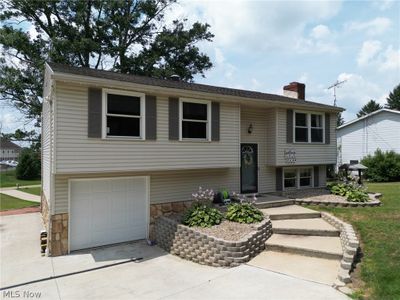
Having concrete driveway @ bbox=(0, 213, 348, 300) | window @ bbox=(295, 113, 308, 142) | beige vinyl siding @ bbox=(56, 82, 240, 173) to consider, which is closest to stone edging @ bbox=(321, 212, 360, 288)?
concrete driveway @ bbox=(0, 213, 348, 300)

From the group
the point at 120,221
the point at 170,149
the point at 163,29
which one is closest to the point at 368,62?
the point at 170,149

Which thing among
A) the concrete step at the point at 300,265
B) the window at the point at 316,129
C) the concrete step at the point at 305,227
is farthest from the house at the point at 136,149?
the concrete step at the point at 300,265

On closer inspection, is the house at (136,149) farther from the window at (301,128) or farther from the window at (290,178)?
the window at (290,178)

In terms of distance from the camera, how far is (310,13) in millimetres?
9969

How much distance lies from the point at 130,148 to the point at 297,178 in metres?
8.60

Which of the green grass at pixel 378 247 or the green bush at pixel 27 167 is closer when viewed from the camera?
the green grass at pixel 378 247

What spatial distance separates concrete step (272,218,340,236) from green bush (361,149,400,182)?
539 inches

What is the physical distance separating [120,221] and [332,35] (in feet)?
34.4

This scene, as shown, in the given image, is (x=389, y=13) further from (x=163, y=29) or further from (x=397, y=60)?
(x=163, y=29)

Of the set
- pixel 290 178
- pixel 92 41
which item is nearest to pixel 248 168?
pixel 290 178

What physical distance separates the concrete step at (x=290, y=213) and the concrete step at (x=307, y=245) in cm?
128

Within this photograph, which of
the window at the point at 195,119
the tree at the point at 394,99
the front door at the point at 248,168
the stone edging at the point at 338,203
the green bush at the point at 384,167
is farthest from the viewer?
the tree at the point at 394,99

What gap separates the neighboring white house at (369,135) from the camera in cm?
2255

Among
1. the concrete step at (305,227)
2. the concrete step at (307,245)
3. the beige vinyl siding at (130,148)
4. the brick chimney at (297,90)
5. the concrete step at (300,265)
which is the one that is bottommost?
the concrete step at (300,265)
